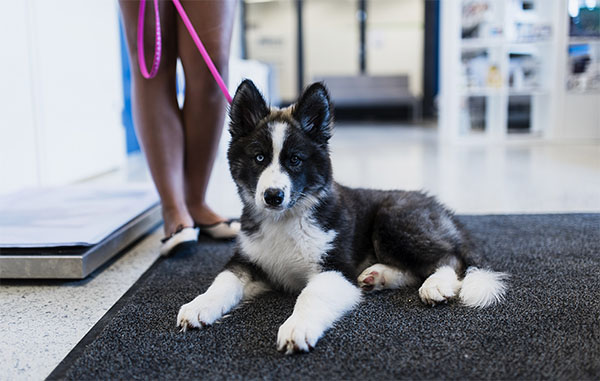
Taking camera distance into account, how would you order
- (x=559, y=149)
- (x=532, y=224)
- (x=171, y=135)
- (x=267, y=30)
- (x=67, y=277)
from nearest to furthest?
1. (x=67, y=277)
2. (x=171, y=135)
3. (x=532, y=224)
4. (x=559, y=149)
5. (x=267, y=30)

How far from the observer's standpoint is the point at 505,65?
7.02 m

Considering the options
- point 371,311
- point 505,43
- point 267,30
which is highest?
point 267,30

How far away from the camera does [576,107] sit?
6.99m

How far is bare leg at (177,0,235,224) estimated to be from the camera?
221 centimetres

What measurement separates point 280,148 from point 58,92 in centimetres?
301

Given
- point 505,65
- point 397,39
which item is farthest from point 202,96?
point 397,39

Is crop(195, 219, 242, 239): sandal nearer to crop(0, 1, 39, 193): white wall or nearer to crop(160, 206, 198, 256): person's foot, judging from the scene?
crop(160, 206, 198, 256): person's foot

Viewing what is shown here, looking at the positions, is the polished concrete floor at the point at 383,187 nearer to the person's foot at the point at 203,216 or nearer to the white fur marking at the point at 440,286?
the person's foot at the point at 203,216

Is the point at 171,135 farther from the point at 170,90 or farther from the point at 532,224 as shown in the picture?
the point at 532,224

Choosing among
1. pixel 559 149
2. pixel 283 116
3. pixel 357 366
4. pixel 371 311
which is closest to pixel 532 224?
pixel 371 311

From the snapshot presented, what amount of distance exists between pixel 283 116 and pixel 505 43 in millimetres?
6193

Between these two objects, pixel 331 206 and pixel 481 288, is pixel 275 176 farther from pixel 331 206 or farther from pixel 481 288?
pixel 481 288

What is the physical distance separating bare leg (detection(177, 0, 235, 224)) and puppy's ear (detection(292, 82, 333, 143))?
800mm

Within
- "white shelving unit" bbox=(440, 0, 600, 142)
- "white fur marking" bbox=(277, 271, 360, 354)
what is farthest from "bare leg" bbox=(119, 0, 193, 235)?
"white shelving unit" bbox=(440, 0, 600, 142)
